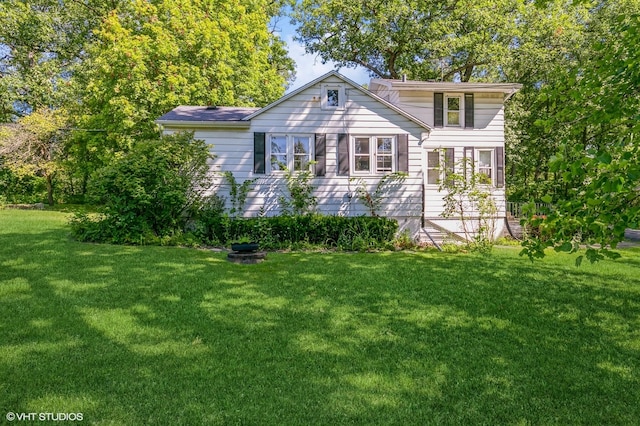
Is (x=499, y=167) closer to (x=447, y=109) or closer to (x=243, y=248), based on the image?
(x=447, y=109)

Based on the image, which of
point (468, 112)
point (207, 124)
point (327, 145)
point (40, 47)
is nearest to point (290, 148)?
point (327, 145)

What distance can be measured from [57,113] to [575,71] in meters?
25.1

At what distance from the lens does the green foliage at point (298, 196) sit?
1228 centimetres

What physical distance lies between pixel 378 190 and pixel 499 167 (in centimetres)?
575

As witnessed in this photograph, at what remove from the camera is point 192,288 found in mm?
6199

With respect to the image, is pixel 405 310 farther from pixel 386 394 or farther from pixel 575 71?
pixel 575 71

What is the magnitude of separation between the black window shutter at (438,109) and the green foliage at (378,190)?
387cm

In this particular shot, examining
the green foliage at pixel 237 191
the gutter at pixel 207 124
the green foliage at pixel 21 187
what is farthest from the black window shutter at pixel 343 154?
the green foliage at pixel 21 187

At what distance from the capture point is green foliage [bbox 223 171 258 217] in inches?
482

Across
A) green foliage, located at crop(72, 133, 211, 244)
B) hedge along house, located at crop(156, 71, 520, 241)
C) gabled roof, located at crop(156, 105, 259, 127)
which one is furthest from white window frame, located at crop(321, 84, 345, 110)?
green foliage, located at crop(72, 133, 211, 244)

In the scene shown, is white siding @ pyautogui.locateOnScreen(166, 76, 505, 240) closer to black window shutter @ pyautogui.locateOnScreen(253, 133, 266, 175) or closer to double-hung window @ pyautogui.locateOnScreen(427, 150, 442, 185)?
black window shutter @ pyautogui.locateOnScreen(253, 133, 266, 175)

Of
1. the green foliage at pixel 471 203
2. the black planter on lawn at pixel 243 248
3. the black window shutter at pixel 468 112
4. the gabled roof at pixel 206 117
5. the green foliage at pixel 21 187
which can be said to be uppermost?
the black window shutter at pixel 468 112

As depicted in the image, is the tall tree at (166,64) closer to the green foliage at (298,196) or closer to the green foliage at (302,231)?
the green foliage at (298,196)

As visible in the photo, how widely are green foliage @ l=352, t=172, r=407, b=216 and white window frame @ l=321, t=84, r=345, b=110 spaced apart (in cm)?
255
